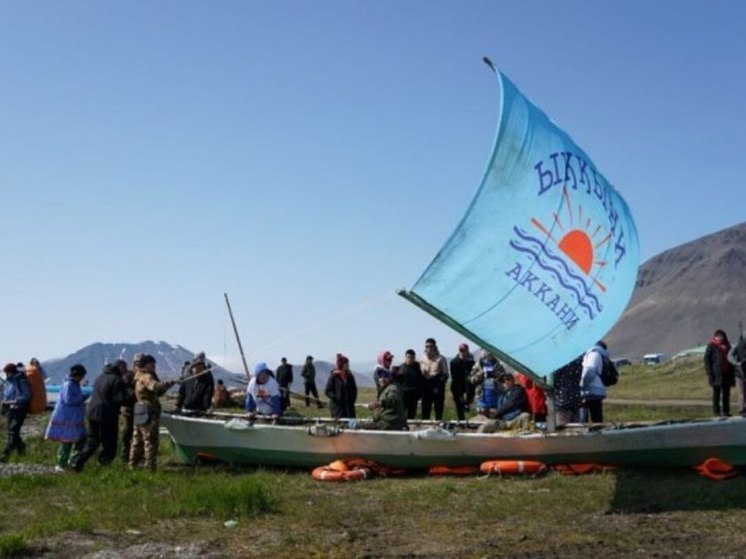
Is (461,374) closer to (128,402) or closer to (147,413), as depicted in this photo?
(128,402)

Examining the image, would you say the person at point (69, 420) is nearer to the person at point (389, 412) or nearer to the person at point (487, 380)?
the person at point (389, 412)

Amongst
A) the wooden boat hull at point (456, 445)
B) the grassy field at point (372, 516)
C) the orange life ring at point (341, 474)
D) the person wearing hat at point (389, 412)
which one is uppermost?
the person wearing hat at point (389, 412)

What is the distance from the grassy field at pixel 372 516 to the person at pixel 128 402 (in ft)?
5.06

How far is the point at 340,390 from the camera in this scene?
18750mm

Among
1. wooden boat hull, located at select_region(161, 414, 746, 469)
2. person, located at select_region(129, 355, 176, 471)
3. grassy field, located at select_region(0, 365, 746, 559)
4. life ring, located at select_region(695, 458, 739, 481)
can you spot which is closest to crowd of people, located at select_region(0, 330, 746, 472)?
person, located at select_region(129, 355, 176, 471)

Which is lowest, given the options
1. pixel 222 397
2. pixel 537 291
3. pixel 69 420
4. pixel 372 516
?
pixel 372 516

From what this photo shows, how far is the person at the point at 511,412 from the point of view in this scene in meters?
14.4

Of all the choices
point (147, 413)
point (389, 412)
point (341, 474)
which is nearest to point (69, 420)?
point (147, 413)

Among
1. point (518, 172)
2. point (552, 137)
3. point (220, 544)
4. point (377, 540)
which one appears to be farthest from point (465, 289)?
point (220, 544)

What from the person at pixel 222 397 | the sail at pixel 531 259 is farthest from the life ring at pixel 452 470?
the person at pixel 222 397

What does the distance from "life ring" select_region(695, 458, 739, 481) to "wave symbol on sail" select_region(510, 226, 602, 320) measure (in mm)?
2554

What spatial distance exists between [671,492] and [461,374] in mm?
9666

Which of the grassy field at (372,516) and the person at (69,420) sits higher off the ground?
the person at (69,420)

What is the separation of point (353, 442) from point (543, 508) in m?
Answer: 4.04
